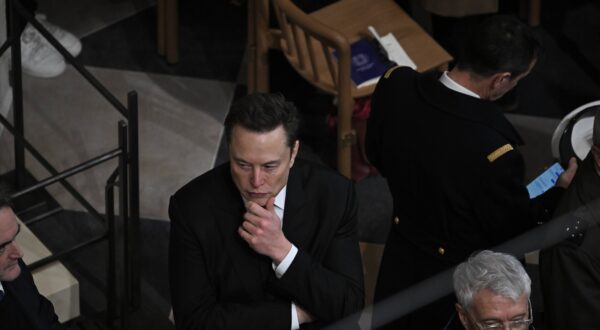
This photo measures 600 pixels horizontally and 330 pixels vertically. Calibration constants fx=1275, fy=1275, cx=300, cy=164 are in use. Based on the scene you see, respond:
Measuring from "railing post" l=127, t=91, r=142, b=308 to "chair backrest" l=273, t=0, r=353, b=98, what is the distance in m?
0.90

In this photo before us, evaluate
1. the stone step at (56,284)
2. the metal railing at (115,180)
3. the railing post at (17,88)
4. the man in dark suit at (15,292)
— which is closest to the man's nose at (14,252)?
the man in dark suit at (15,292)

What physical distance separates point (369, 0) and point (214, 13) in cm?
107

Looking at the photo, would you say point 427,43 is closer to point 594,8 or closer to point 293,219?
point 594,8

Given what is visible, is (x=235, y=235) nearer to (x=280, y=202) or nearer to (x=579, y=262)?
(x=280, y=202)

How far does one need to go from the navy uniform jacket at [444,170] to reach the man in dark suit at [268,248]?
422mm

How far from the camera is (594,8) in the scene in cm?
635

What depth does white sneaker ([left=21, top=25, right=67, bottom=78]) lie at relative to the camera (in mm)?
5770

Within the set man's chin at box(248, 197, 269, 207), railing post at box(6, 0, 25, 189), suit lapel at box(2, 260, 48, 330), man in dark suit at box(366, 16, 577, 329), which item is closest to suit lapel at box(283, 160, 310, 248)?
man's chin at box(248, 197, 269, 207)

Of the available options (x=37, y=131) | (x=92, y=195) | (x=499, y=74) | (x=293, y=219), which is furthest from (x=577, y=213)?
(x=37, y=131)

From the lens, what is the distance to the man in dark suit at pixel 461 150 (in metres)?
3.61

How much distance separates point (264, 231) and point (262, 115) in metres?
0.30

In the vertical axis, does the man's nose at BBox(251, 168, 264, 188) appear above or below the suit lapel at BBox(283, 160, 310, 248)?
above

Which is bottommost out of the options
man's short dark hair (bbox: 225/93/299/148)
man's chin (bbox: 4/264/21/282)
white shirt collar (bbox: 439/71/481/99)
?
man's chin (bbox: 4/264/21/282)

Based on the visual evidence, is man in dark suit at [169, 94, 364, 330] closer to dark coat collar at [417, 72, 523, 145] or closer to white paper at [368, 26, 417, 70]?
dark coat collar at [417, 72, 523, 145]
